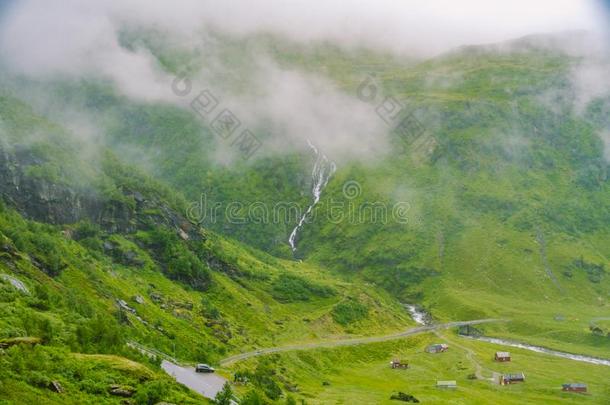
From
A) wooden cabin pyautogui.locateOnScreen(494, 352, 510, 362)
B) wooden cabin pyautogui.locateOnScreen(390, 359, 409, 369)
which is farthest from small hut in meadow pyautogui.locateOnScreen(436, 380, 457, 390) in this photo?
wooden cabin pyautogui.locateOnScreen(494, 352, 510, 362)

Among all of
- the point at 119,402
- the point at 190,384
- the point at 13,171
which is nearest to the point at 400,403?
the point at 190,384

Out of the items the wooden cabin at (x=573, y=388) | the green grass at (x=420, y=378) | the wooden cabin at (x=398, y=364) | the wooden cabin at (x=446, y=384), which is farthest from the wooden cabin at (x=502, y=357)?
the wooden cabin at (x=446, y=384)

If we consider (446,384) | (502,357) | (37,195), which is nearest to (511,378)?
(446,384)

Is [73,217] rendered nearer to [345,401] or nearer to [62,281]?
[62,281]

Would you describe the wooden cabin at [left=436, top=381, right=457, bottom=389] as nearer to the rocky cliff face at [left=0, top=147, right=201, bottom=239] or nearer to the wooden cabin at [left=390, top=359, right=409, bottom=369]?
the wooden cabin at [left=390, top=359, right=409, bottom=369]

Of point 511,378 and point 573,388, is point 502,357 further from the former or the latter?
point 573,388

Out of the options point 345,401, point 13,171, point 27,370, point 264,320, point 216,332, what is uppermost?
point 13,171

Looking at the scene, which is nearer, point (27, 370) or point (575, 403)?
point (27, 370)

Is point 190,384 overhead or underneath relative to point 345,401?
underneath
